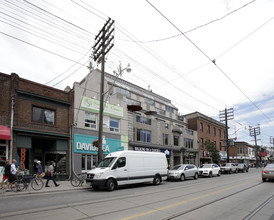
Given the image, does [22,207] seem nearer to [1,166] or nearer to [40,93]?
[1,166]

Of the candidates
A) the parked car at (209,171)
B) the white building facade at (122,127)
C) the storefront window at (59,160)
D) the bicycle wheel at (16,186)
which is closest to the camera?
the bicycle wheel at (16,186)

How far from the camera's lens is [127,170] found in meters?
13.9

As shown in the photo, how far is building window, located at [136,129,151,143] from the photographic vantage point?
89.5 ft

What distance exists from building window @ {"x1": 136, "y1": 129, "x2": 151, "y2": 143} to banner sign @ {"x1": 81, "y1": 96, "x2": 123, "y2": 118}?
13.7ft

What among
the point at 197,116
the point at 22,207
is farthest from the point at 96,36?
the point at 197,116

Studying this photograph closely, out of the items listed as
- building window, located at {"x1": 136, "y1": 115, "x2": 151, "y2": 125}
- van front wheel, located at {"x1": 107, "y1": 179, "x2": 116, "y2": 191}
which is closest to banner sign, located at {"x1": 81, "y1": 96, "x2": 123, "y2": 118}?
building window, located at {"x1": 136, "y1": 115, "x2": 151, "y2": 125}

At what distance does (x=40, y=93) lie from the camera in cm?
1778

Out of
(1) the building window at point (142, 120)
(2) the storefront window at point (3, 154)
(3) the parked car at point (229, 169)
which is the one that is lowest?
(3) the parked car at point (229, 169)

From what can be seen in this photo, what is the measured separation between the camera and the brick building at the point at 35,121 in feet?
51.3

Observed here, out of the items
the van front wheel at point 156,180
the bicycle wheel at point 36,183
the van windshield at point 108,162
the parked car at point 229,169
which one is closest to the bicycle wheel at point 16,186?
the bicycle wheel at point 36,183

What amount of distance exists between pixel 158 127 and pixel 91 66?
41.3 ft

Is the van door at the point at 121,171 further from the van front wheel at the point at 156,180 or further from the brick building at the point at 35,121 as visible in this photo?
the brick building at the point at 35,121

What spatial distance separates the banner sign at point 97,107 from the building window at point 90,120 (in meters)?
0.52

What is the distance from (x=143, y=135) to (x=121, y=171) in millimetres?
14651
